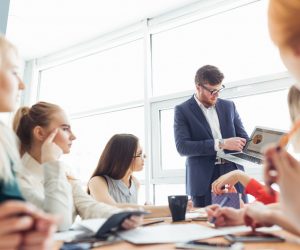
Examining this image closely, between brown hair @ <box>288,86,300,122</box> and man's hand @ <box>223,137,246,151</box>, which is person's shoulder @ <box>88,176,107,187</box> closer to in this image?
man's hand @ <box>223,137,246,151</box>

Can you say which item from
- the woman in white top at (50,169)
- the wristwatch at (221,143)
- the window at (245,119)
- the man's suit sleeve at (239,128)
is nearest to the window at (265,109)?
the window at (245,119)

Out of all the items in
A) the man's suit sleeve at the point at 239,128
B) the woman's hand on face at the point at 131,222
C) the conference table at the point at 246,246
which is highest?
the man's suit sleeve at the point at 239,128

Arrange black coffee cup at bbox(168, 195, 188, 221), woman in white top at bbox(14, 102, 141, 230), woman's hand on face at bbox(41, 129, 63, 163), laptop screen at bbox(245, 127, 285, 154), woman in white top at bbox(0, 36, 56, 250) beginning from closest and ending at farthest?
woman in white top at bbox(0, 36, 56, 250)
woman in white top at bbox(14, 102, 141, 230)
woman's hand on face at bbox(41, 129, 63, 163)
black coffee cup at bbox(168, 195, 188, 221)
laptop screen at bbox(245, 127, 285, 154)

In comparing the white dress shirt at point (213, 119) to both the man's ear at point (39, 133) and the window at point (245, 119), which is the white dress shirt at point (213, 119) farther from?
the man's ear at point (39, 133)

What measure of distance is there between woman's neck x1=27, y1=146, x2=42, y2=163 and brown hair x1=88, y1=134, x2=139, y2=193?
607mm

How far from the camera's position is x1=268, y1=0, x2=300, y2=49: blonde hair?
1.95 feet

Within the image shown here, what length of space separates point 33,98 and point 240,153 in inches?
147

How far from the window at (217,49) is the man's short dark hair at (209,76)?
89cm

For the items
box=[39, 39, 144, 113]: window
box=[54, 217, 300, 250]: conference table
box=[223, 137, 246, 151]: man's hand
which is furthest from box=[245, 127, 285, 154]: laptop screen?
box=[39, 39, 144, 113]: window

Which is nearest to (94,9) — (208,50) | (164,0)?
(164,0)

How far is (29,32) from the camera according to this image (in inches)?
156

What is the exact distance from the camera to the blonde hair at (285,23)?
1.95 ft

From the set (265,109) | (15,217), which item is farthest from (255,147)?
(15,217)

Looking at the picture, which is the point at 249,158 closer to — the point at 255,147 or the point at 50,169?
the point at 255,147
